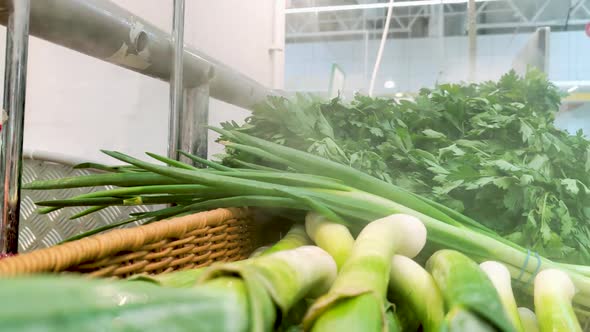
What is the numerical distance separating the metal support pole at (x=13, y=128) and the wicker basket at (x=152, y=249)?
0.67ft

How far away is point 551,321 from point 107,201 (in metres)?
0.58

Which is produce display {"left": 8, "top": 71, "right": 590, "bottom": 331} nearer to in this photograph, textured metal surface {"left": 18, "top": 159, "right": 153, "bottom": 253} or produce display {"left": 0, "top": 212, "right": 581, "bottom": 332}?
produce display {"left": 0, "top": 212, "right": 581, "bottom": 332}

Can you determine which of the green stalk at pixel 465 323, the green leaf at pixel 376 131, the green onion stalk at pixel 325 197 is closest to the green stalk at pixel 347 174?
the green onion stalk at pixel 325 197

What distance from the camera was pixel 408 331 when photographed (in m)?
0.52

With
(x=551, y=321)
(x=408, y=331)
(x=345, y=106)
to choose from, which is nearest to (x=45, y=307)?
(x=408, y=331)

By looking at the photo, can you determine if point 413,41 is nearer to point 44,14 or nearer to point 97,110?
point 97,110

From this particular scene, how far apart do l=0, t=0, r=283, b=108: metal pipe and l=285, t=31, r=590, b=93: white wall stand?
752 cm

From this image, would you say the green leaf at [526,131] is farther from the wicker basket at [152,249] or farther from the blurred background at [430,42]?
the blurred background at [430,42]

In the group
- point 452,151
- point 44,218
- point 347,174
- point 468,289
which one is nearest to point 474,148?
point 452,151

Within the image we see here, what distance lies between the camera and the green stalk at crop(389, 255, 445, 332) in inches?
19.0

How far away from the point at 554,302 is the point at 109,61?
2.75ft

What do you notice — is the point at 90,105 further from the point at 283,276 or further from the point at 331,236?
the point at 283,276

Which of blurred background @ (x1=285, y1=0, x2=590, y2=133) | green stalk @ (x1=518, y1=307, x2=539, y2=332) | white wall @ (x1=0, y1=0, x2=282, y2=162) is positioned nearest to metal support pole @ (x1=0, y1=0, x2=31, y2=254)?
green stalk @ (x1=518, y1=307, x2=539, y2=332)

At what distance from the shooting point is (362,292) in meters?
0.37
